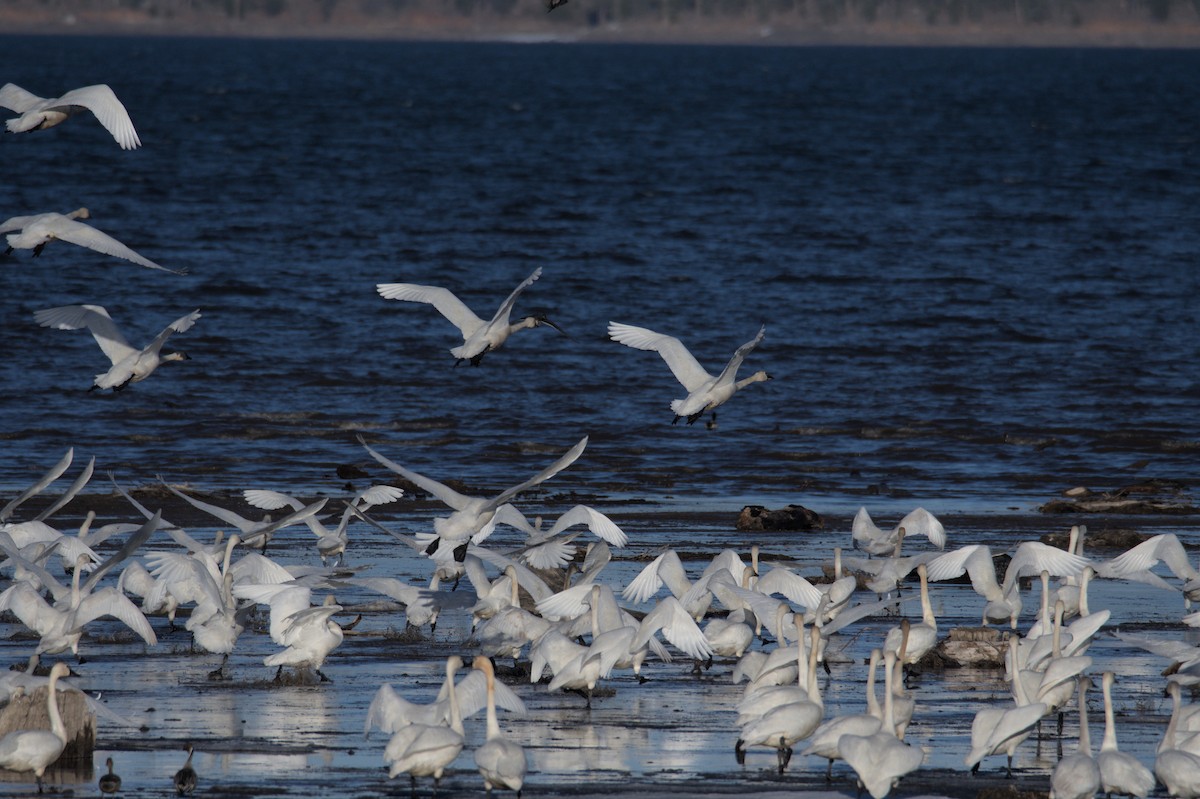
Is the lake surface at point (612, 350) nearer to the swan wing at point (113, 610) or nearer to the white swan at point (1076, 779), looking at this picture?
the swan wing at point (113, 610)

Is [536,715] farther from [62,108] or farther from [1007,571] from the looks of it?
[62,108]

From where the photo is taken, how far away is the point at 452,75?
13862 cm

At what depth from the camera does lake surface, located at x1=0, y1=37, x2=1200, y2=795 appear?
1223 cm

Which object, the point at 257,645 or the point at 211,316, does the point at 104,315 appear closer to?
the point at 257,645

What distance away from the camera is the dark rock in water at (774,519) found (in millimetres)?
18094

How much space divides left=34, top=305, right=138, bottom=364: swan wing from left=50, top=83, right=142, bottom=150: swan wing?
1.95m

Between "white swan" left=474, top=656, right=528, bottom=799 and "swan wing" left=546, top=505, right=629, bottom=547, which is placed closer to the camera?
"white swan" left=474, top=656, right=528, bottom=799

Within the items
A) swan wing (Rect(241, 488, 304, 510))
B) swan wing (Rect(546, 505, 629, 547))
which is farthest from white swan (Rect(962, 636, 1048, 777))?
swan wing (Rect(241, 488, 304, 510))

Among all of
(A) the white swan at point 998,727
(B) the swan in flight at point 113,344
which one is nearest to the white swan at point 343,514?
(B) the swan in flight at point 113,344

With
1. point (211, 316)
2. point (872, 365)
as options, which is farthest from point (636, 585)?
point (211, 316)

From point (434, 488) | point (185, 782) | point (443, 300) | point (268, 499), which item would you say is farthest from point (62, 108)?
point (185, 782)

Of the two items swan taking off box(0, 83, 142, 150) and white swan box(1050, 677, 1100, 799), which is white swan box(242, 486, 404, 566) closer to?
swan taking off box(0, 83, 142, 150)

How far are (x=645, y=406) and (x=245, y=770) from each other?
695 inches

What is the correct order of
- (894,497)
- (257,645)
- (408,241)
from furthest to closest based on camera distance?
(408,241) → (894,497) → (257,645)
